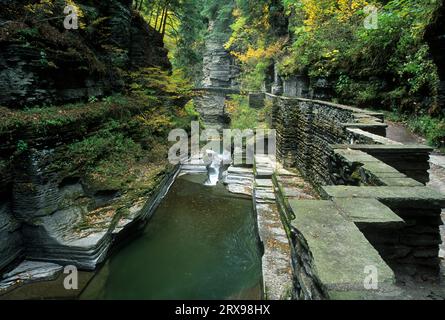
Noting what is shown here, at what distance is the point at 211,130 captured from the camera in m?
30.9

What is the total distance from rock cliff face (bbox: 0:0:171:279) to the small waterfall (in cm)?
382

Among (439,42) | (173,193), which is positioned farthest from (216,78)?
(439,42)

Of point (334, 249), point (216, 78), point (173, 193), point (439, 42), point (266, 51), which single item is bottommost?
point (173, 193)

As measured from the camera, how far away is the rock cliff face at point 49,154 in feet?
26.5

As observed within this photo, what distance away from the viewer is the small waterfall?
16289mm

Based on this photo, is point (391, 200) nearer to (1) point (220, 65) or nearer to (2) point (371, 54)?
(2) point (371, 54)

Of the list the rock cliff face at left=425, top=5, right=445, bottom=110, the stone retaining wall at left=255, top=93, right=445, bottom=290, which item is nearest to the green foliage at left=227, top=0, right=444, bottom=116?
the rock cliff face at left=425, top=5, right=445, bottom=110

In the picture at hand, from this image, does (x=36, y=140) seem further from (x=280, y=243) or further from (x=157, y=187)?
(x=280, y=243)

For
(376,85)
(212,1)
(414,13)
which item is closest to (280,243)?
(376,85)

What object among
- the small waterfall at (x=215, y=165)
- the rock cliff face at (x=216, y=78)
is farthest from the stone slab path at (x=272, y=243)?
the rock cliff face at (x=216, y=78)

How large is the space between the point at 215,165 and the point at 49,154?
34.9 ft

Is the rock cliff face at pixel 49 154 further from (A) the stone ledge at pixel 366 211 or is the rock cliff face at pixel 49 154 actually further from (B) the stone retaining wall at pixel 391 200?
(A) the stone ledge at pixel 366 211

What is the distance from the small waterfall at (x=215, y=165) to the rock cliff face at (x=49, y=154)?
382cm

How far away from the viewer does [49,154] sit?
8984mm
